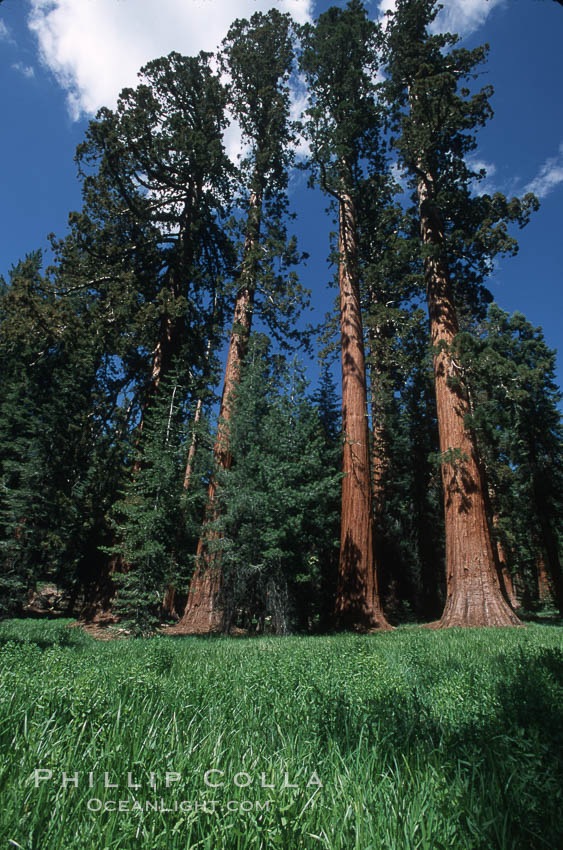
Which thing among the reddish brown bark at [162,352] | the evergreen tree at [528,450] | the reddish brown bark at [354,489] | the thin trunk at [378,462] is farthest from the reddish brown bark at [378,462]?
the reddish brown bark at [162,352]

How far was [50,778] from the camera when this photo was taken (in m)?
1.12

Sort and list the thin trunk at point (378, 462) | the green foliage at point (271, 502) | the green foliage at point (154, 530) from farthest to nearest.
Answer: the thin trunk at point (378, 462)
the green foliage at point (271, 502)
the green foliage at point (154, 530)

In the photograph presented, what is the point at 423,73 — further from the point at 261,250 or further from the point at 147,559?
the point at 147,559

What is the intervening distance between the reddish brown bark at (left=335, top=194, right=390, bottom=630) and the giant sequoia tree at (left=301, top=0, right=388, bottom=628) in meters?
0.02

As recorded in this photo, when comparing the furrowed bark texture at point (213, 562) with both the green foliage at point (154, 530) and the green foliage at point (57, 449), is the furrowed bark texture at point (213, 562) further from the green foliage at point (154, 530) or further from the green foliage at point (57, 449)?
the green foliage at point (57, 449)

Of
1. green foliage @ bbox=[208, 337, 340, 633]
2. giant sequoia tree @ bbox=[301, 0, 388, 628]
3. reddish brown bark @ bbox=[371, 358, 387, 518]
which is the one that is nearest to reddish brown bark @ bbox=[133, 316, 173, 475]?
green foliage @ bbox=[208, 337, 340, 633]

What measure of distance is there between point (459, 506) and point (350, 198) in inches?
450

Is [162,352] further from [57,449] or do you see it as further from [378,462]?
[378,462]

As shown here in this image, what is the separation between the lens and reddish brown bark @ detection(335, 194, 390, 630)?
30.2 feet

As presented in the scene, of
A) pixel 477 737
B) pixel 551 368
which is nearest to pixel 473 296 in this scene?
pixel 551 368

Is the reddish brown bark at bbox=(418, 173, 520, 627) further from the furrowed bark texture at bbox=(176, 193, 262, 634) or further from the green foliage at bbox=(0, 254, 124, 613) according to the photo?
the green foliage at bbox=(0, 254, 124, 613)

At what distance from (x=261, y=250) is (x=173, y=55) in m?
9.27

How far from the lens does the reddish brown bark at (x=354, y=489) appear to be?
9211mm

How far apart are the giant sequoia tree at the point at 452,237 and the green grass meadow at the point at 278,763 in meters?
6.64
